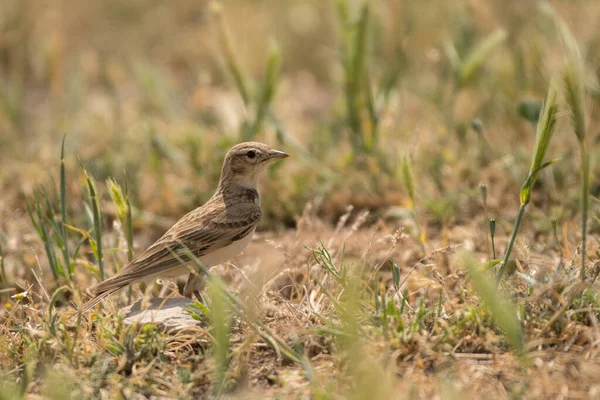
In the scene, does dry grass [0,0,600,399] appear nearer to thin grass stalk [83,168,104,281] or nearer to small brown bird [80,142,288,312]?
thin grass stalk [83,168,104,281]

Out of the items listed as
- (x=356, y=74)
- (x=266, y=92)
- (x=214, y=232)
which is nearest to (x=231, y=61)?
(x=266, y=92)

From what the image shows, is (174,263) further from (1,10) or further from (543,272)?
(1,10)

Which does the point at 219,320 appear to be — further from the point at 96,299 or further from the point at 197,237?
the point at 197,237

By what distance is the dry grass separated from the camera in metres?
3.57

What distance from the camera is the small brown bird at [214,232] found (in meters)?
4.36

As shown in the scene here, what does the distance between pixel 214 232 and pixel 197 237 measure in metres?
0.11

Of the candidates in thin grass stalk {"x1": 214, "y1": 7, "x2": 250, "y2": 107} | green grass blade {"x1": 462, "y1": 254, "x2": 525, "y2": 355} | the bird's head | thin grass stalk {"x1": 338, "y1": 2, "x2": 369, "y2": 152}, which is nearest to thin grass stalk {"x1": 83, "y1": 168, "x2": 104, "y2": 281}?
the bird's head

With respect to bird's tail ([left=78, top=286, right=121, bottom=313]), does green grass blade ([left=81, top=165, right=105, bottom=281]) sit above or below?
above

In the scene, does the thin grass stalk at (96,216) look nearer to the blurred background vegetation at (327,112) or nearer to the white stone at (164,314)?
the white stone at (164,314)

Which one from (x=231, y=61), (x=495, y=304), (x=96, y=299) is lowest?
(x=96, y=299)

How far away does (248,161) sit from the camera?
205 inches

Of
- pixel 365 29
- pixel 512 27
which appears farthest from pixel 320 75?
pixel 365 29

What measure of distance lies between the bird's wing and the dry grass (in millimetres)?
168

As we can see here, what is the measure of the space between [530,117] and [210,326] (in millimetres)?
3052
